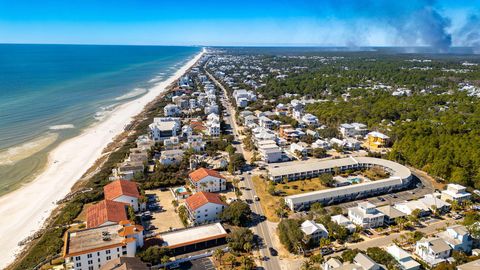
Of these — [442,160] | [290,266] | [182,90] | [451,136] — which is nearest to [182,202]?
[290,266]

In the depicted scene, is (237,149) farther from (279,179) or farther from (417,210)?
(417,210)

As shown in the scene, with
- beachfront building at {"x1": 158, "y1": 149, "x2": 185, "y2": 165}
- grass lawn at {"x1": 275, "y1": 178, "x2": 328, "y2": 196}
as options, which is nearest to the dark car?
grass lawn at {"x1": 275, "y1": 178, "x2": 328, "y2": 196}

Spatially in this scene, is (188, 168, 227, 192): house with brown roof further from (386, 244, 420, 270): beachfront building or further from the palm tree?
(386, 244, 420, 270): beachfront building

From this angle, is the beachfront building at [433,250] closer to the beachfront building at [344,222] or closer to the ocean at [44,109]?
the beachfront building at [344,222]

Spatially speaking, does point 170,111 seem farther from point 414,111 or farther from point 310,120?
point 414,111

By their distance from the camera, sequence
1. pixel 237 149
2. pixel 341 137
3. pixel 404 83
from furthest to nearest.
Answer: pixel 404 83 → pixel 341 137 → pixel 237 149

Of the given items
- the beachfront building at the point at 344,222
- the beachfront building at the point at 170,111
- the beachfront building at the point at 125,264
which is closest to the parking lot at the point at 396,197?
the beachfront building at the point at 344,222
